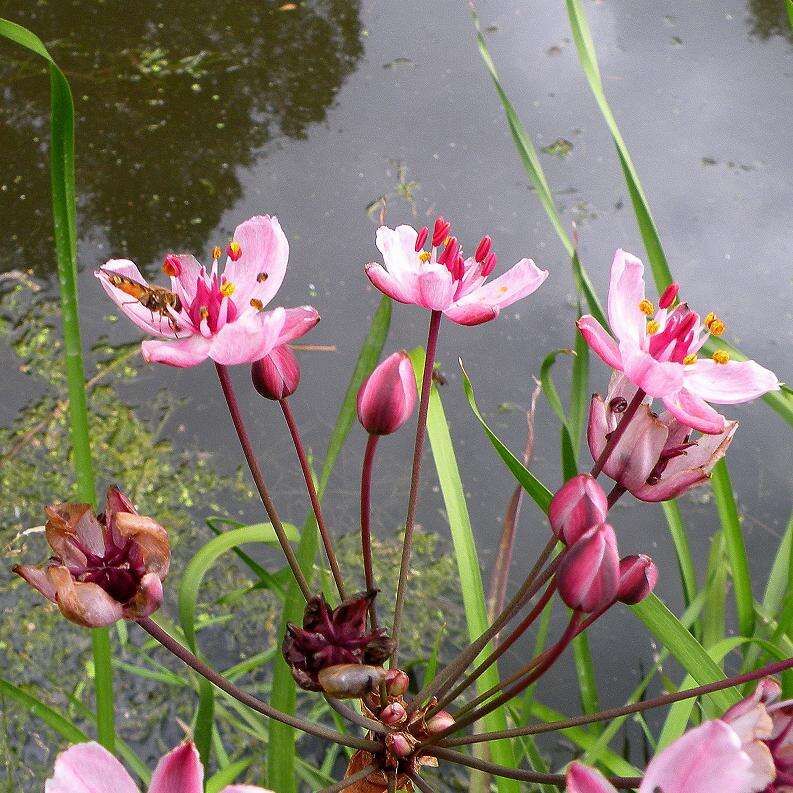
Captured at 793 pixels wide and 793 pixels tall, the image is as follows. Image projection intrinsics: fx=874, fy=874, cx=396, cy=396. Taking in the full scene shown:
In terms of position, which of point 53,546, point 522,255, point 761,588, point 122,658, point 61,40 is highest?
point 53,546

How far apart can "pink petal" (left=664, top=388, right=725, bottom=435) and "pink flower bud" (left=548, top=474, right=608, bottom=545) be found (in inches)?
3.6

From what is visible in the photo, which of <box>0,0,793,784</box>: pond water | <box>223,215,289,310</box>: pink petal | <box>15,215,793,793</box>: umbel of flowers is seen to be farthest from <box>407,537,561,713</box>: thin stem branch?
<box>0,0,793,784</box>: pond water

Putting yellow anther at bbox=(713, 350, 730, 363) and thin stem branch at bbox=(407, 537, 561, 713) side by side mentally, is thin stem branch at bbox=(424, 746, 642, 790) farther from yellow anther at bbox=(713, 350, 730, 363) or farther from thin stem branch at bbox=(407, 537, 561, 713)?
yellow anther at bbox=(713, 350, 730, 363)

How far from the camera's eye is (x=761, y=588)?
1.55 m

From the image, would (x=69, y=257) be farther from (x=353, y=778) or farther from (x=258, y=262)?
(x=353, y=778)

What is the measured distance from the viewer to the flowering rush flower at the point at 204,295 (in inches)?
27.8

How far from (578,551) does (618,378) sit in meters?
0.19

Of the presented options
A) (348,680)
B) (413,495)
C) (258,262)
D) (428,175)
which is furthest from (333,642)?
(428,175)

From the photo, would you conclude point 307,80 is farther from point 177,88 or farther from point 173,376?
point 173,376

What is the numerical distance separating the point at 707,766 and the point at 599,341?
0.31 meters

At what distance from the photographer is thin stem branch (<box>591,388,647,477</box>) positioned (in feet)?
2.18

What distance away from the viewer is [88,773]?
1.82 ft

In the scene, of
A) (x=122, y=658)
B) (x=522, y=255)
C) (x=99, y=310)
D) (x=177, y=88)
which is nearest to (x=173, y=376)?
(x=99, y=310)

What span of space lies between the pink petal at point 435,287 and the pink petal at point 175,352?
19 cm
